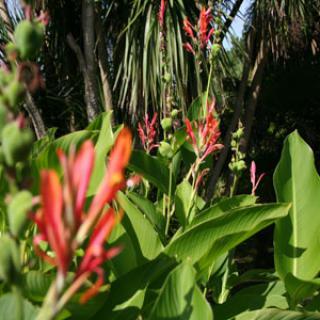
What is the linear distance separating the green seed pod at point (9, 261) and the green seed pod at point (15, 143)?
7 centimetres

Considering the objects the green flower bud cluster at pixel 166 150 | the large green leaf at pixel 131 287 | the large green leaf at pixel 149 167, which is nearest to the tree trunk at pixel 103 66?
the large green leaf at pixel 149 167

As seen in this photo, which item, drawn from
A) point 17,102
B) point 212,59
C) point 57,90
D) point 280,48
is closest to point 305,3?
point 280,48

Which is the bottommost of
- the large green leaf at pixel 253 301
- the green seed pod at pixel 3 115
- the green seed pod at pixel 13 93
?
the large green leaf at pixel 253 301

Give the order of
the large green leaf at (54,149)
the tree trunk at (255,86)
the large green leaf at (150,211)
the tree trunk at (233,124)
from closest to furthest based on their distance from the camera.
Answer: the large green leaf at (54,149)
the large green leaf at (150,211)
the tree trunk at (233,124)
the tree trunk at (255,86)

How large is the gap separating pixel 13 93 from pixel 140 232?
0.78 metres

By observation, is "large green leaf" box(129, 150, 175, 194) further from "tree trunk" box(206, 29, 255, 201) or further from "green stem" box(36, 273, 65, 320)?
"tree trunk" box(206, 29, 255, 201)

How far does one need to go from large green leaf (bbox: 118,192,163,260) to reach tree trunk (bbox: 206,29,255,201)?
7.78 feet

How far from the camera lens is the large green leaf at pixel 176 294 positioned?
0.87 m

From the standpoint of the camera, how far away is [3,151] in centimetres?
53

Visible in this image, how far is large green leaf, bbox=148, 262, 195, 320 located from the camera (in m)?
0.87

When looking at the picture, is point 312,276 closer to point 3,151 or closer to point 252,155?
point 3,151

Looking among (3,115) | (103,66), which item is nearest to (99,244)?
(3,115)

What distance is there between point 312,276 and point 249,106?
11.8 feet

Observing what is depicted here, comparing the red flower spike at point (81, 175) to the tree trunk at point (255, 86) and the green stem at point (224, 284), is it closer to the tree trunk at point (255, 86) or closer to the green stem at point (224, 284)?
the green stem at point (224, 284)
